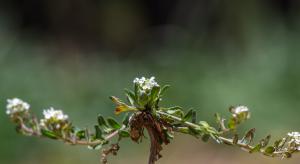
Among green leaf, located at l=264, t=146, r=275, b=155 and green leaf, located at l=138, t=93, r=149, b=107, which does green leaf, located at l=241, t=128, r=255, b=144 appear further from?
green leaf, located at l=138, t=93, r=149, b=107

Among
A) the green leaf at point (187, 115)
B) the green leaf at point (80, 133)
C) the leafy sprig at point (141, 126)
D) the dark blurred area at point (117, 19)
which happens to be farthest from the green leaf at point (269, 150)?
the dark blurred area at point (117, 19)

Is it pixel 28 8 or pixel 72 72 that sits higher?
pixel 28 8

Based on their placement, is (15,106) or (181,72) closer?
(15,106)

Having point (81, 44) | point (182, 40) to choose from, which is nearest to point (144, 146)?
point (182, 40)

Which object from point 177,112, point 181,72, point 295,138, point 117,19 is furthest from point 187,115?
point 117,19

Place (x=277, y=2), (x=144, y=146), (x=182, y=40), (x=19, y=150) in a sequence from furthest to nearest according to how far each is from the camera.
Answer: (x=277, y=2)
(x=182, y=40)
(x=144, y=146)
(x=19, y=150)

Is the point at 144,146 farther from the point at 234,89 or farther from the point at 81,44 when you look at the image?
the point at 81,44

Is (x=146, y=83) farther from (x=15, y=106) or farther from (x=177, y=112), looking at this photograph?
(x=15, y=106)

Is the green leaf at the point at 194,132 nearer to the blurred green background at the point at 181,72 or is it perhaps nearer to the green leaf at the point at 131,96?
the green leaf at the point at 131,96
